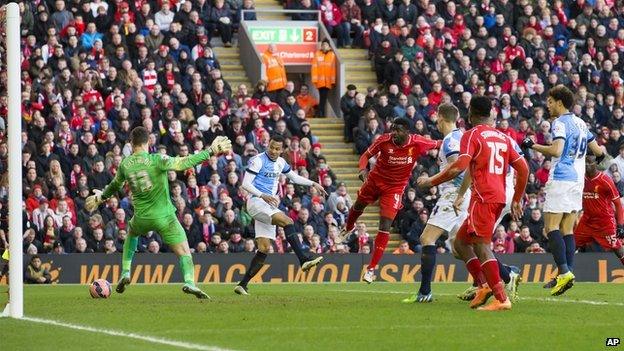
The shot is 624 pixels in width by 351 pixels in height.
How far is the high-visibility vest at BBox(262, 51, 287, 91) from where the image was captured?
35562 mm

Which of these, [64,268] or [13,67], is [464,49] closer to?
[64,268]

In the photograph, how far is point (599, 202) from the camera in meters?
25.1

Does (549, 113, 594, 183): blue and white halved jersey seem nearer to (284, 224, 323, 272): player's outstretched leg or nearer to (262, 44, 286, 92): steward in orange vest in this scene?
(284, 224, 323, 272): player's outstretched leg

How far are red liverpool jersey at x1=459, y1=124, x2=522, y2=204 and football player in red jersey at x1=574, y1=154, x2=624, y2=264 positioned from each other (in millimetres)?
8935

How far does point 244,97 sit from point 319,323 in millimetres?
19328

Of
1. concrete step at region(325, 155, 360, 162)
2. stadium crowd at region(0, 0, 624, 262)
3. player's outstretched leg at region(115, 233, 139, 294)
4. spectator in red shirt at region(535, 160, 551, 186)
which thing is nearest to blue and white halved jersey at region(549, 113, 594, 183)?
player's outstretched leg at region(115, 233, 139, 294)

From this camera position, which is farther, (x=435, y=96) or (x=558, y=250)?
(x=435, y=96)

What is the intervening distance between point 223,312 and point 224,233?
13.9m

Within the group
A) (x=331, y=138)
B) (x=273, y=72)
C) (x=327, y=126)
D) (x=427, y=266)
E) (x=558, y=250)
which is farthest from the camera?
(x=327, y=126)

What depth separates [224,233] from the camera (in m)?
30.2

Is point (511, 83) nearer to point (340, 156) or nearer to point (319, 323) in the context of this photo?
point (340, 156)

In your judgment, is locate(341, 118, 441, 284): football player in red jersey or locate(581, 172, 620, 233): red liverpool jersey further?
locate(581, 172, 620, 233): red liverpool jersey

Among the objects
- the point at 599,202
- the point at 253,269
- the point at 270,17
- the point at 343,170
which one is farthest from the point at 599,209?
the point at 270,17

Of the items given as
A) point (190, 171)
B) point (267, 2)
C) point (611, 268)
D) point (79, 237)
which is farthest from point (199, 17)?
point (611, 268)
